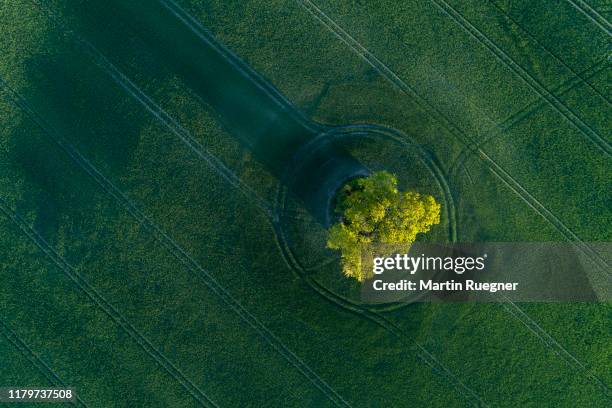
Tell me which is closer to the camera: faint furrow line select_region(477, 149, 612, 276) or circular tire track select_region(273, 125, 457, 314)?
circular tire track select_region(273, 125, 457, 314)

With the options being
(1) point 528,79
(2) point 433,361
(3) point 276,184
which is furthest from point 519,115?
(2) point 433,361

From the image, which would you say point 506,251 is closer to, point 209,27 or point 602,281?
point 602,281

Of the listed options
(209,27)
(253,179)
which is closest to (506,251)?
(253,179)

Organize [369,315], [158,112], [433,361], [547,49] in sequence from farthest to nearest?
[433,361] → [369,315] → [547,49] → [158,112]

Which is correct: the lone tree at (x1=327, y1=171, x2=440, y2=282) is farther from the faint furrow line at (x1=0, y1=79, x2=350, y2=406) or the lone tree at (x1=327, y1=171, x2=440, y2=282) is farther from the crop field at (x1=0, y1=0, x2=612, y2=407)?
the faint furrow line at (x1=0, y1=79, x2=350, y2=406)

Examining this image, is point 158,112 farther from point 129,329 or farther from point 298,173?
point 129,329

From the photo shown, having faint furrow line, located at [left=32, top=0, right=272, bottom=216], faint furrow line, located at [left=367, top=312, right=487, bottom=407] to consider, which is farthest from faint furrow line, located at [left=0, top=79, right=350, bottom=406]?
faint furrow line, located at [left=367, top=312, right=487, bottom=407]
